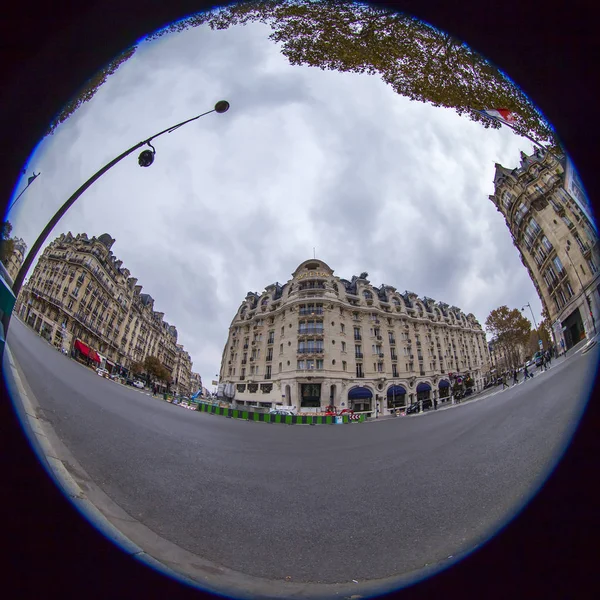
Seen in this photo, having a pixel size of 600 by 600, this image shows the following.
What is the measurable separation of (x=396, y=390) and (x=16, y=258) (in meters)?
2.01

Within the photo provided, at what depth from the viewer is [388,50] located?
1925 mm

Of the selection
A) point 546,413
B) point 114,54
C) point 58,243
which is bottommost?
point 546,413

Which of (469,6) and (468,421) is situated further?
(468,421)

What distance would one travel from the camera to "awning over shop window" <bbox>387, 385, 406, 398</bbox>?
1901 mm

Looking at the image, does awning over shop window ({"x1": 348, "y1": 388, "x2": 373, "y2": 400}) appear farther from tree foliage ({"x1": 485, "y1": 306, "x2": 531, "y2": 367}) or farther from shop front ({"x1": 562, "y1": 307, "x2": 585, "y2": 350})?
shop front ({"x1": 562, "y1": 307, "x2": 585, "y2": 350})

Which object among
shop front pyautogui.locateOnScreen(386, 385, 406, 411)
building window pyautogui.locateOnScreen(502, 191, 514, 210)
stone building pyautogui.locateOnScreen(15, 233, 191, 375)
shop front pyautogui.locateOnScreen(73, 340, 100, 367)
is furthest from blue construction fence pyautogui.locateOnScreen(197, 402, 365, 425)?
building window pyautogui.locateOnScreen(502, 191, 514, 210)

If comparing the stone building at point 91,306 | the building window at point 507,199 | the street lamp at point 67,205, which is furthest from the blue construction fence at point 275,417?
the building window at point 507,199

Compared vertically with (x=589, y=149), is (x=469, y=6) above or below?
above

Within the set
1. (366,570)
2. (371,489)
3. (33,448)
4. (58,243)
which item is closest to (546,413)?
(371,489)

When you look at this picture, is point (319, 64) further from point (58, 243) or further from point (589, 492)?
point (589, 492)

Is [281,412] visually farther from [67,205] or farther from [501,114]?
[501,114]

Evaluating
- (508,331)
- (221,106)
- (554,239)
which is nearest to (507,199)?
(554,239)

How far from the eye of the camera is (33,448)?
129 cm

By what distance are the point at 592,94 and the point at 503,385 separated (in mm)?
1357
